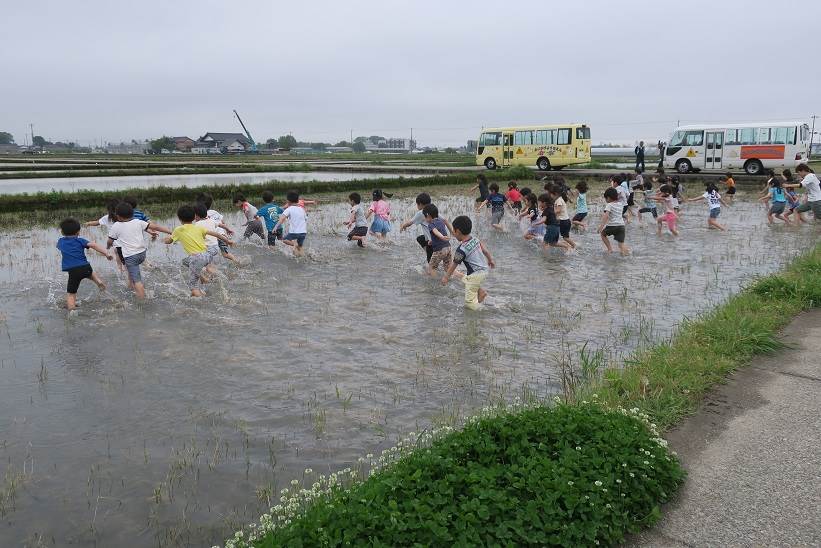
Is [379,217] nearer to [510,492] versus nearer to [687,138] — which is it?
[510,492]

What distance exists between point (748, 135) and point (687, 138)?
272cm

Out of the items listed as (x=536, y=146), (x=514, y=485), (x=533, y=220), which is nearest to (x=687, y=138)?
(x=536, y=146)

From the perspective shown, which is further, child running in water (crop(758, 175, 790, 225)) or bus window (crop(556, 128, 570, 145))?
bus window (crop(556, 128, 570, 145))

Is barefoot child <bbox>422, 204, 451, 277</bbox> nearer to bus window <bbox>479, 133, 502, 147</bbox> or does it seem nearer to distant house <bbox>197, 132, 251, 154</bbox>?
bus window <bbox>479, 133, 502, 147</bbox>

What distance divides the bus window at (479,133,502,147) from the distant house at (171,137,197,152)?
76.6m

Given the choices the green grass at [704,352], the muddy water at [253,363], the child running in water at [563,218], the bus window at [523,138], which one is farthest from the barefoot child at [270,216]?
the bus window at [523,138]

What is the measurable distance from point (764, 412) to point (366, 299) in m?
5.60

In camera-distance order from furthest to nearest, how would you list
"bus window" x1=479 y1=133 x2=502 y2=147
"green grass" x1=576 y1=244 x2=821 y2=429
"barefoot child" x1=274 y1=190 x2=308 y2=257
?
"bus window" x1=479 y1=133 x2=502 y2=147, "barefoot child" x1=274 y1=190 x2=308 y2=257, "green grass" x1=576 y1=244 x2=821 y2=429

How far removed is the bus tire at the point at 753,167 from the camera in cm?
2905

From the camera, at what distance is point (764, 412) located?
475 centimetres

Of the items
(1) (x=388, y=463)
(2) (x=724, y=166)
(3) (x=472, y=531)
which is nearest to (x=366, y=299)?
(1) (x=388, y=463)

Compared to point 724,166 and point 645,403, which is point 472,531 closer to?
point 645,403

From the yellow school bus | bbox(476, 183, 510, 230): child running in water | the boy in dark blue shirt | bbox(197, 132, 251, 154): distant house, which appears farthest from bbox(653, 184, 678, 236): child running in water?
bbox(197, 132, 251, 154): distant house

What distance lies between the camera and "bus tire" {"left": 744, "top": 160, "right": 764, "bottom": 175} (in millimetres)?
29047
